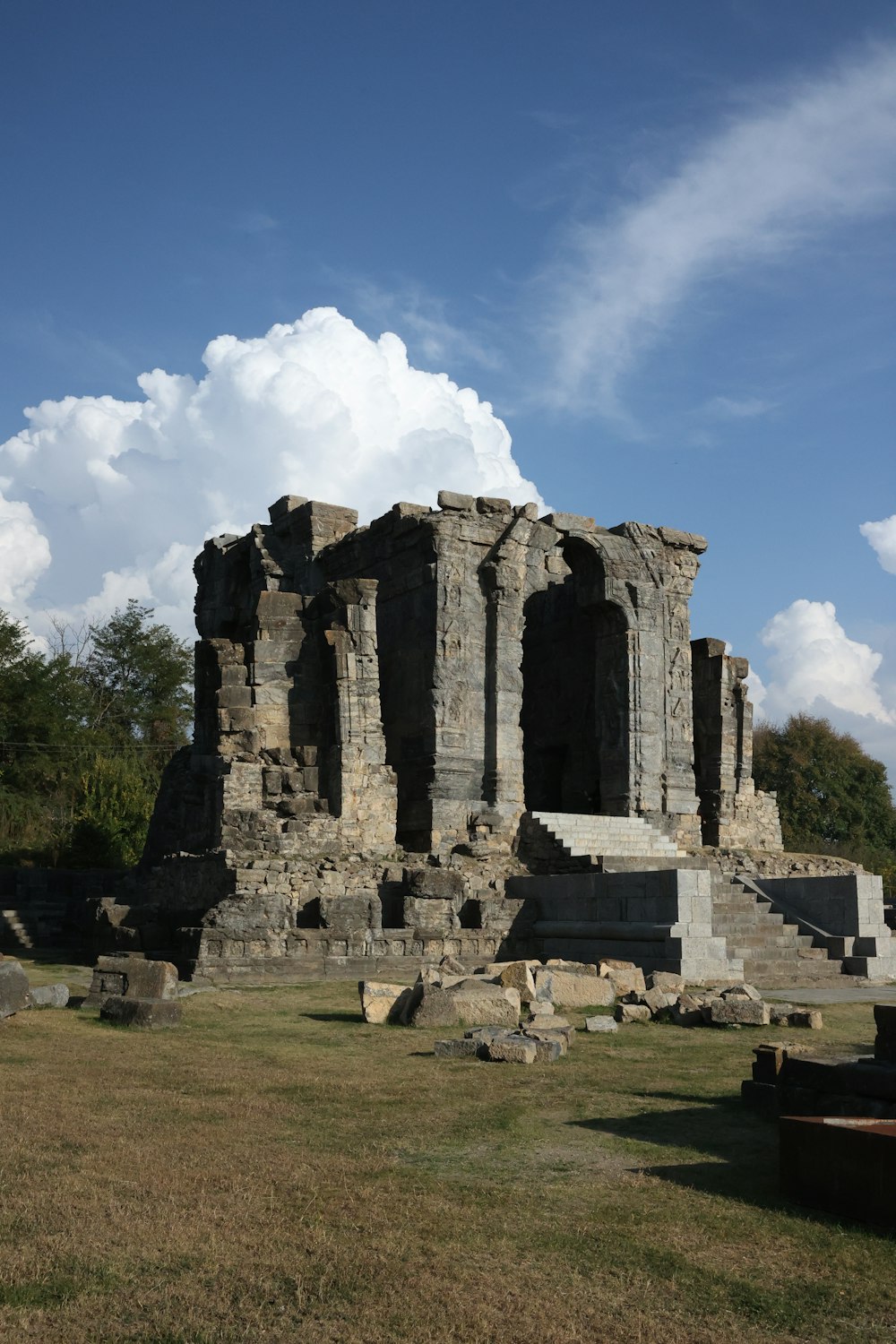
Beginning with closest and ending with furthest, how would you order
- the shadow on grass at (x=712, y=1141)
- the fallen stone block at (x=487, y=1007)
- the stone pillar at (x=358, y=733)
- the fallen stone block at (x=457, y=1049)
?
the shadow on grass at (x=712, y=1141) < the fallen stone block at (x=457, y=1049) < the fallen stone block at (x=487, y=1007) < the stone pillar at (x=358, y=733)

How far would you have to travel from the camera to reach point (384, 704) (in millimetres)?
21656

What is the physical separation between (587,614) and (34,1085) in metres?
16.8

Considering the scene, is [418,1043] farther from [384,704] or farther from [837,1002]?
[384,704]

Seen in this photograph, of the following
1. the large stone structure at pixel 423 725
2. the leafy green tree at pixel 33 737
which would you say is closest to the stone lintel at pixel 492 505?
the large stone structure at pixel 423 725

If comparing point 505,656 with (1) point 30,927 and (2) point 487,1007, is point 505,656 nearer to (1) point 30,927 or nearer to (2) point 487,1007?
(1) point 30,927

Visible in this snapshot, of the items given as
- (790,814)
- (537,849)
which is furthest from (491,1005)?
(790,814)

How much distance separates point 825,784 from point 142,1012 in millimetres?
39582

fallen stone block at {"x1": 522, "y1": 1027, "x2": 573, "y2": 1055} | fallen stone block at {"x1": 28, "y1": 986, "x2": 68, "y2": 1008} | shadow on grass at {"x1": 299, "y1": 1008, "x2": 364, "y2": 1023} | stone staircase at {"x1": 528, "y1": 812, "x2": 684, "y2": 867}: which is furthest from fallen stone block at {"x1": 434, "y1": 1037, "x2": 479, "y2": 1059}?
stone staircase at {"x1": 528, "y1": 812, "x2": 684, "y2": 867}

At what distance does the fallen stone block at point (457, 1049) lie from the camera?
29.2ft

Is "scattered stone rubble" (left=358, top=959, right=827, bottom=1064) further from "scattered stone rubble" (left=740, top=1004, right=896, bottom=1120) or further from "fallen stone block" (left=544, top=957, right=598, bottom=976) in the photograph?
"scattered stone rubble" (left=740, top=1004, right=896, bottom=1120)

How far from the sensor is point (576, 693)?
80.7 feet

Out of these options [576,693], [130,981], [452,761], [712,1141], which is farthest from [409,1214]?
[576,693]

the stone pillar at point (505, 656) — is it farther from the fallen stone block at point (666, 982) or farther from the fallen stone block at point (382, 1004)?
the fallen stone block at point (382, 1004)

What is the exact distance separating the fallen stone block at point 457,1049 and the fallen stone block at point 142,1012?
274 centimetres
